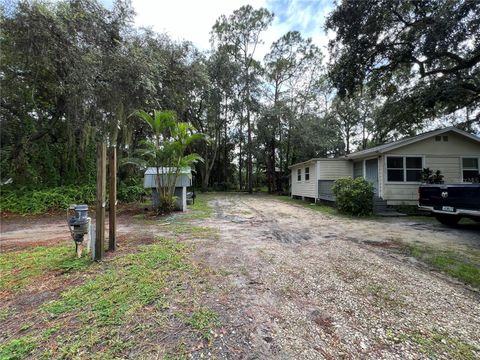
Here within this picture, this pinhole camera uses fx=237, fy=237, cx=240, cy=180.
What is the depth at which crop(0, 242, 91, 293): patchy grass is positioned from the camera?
2920mm

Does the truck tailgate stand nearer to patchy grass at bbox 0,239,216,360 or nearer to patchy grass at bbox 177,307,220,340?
patchy grass at bbox 0,239,216,360

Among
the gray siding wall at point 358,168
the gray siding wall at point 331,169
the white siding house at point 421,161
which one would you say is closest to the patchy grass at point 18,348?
the white siding house at point 421,161

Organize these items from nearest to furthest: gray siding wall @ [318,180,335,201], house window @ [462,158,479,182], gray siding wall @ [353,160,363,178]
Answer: house window @ [462,158,479,182] < gray siding wall @ [318,180,335,201] < gray siding wall @ [353,160,363,178]

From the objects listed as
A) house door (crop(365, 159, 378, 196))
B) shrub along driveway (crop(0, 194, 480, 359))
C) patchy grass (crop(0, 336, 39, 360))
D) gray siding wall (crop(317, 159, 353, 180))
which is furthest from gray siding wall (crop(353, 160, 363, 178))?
patchy grass (crop(0, 336, 39, 360))

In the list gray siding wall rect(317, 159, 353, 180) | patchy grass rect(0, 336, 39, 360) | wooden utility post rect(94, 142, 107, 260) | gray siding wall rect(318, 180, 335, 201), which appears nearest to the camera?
patchy grass rect(0, 336, 39, 360)

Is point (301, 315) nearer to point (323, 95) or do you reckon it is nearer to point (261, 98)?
point (261, 98)

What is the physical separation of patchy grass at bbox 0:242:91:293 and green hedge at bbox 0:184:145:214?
5.61 meters

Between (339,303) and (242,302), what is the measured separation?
1.01 meters

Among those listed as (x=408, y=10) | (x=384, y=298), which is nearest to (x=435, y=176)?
(x=408, y=10)

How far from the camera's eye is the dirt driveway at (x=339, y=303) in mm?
1812

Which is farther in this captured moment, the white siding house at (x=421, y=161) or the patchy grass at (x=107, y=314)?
the white siding house at (x=421, y=161)

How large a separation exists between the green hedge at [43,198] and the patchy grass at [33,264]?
5609 millimetres

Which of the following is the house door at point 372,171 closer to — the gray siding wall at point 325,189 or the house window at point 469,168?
the gray siding wall at point 325,189

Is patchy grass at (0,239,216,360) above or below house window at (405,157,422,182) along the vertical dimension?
below
